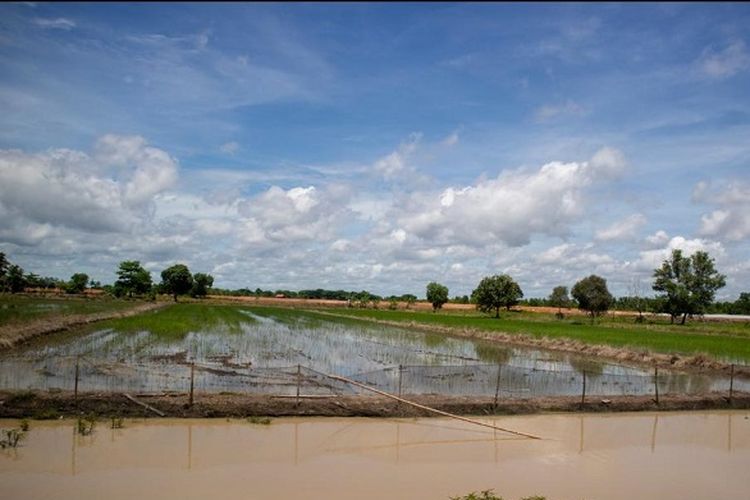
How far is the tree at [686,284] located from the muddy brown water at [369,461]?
48.9 meters

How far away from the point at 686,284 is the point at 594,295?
9326mm

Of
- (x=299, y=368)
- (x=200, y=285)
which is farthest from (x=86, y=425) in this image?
(x=200, y=285)

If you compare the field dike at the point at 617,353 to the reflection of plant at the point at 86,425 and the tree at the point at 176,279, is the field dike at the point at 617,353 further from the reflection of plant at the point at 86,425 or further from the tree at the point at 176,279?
the tree at the point at 176,279

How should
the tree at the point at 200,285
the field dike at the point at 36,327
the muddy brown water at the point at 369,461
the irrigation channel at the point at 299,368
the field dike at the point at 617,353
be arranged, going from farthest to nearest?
the tree at the point at 200,285
the field dike at the point at 617,353
the field dike at the point at 36,327
the irrigation channel at the point at 299,368
the muddy brown water at the point at 369,461

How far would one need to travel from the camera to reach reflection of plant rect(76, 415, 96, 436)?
37.0 ft

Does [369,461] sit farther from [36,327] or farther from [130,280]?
[130,280]

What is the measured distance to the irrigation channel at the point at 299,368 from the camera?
1638 centimetres

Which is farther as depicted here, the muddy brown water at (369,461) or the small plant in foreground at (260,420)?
the small plant in foreground at (260,420)

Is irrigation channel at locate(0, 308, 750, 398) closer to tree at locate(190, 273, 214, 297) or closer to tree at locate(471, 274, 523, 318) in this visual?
tree at locate(471, 274, 523, 318)

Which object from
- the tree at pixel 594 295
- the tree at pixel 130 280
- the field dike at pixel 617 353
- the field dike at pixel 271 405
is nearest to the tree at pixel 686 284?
the tree at pixel 594 295

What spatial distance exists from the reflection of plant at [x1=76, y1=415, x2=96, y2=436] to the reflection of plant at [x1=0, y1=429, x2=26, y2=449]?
93cm

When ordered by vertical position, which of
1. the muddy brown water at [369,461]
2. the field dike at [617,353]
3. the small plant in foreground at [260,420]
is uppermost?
the field dike at [617,353]

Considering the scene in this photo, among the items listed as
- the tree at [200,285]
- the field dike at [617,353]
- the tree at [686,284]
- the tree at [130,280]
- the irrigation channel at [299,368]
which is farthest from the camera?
the tree at [200,285]

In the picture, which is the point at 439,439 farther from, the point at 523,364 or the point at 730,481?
the point at 523,364
